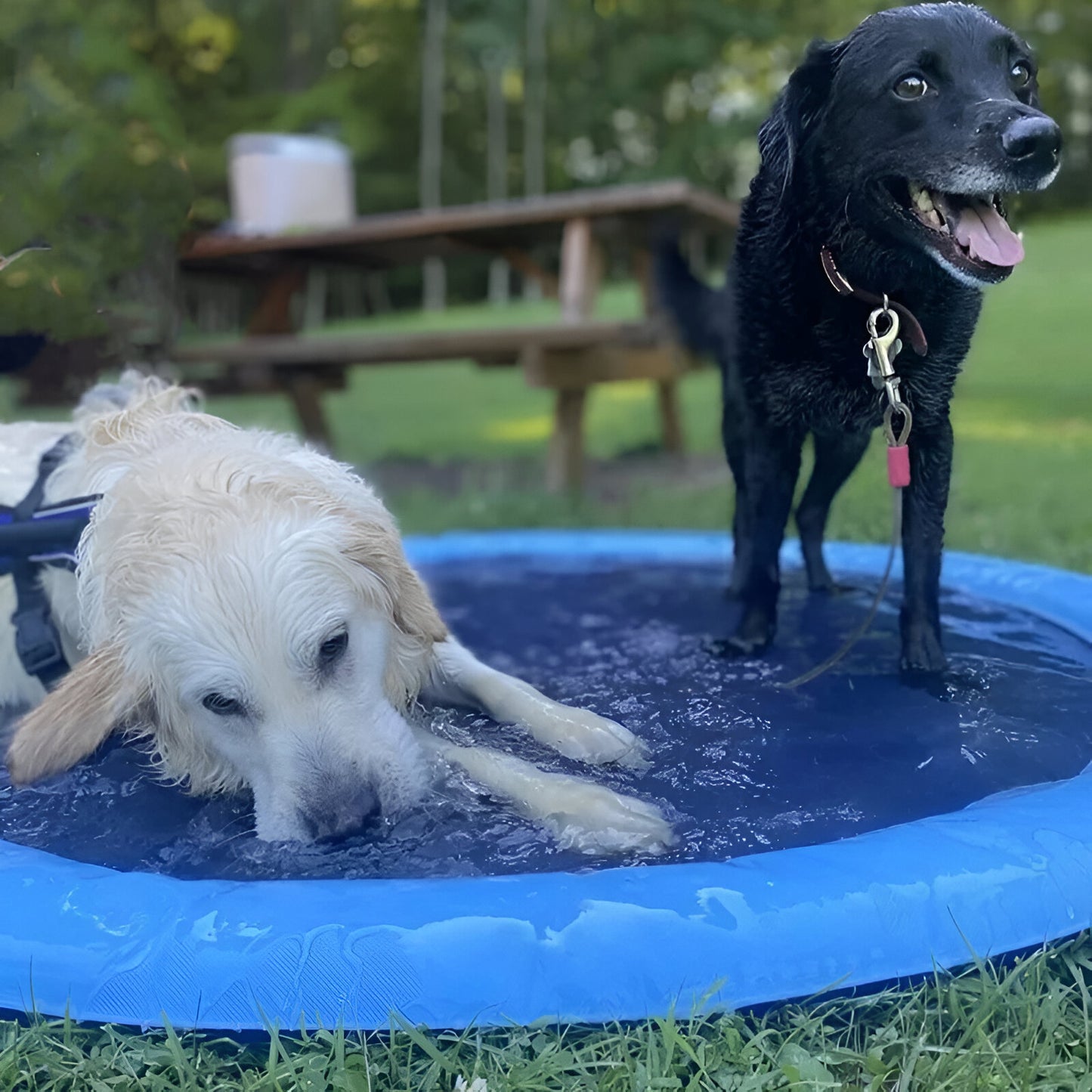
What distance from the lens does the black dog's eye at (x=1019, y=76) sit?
218cm

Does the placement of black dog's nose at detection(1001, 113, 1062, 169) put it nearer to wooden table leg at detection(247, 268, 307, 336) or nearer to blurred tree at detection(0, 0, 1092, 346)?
blurred tree at detection(0, 0, 1092, 346)

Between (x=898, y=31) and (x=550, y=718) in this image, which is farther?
(x=550, y=718)

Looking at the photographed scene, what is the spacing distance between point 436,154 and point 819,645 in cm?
1992

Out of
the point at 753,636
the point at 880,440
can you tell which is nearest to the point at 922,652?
the point at 753,636

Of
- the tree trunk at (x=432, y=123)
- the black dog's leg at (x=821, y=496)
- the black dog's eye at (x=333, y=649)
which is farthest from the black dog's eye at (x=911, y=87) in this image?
the tree trunk at (x=432, y=123)

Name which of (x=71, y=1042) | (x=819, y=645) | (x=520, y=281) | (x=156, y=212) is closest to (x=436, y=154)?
(x=520, y=281)

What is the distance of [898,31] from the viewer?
220 centimetres

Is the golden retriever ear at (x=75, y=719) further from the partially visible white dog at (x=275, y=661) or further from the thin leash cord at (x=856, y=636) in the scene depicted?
the thin leash cord at (x=856, y=636)

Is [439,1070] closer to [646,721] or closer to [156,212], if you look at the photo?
[646,721]

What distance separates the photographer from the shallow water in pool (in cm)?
192

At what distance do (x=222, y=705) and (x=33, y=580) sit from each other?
95cm

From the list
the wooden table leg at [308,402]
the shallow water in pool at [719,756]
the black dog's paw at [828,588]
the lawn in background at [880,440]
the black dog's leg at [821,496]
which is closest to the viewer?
the shallow water in pool at [719,756]

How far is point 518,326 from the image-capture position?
6.26 metres

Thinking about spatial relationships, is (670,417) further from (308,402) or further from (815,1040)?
(815,1040)
